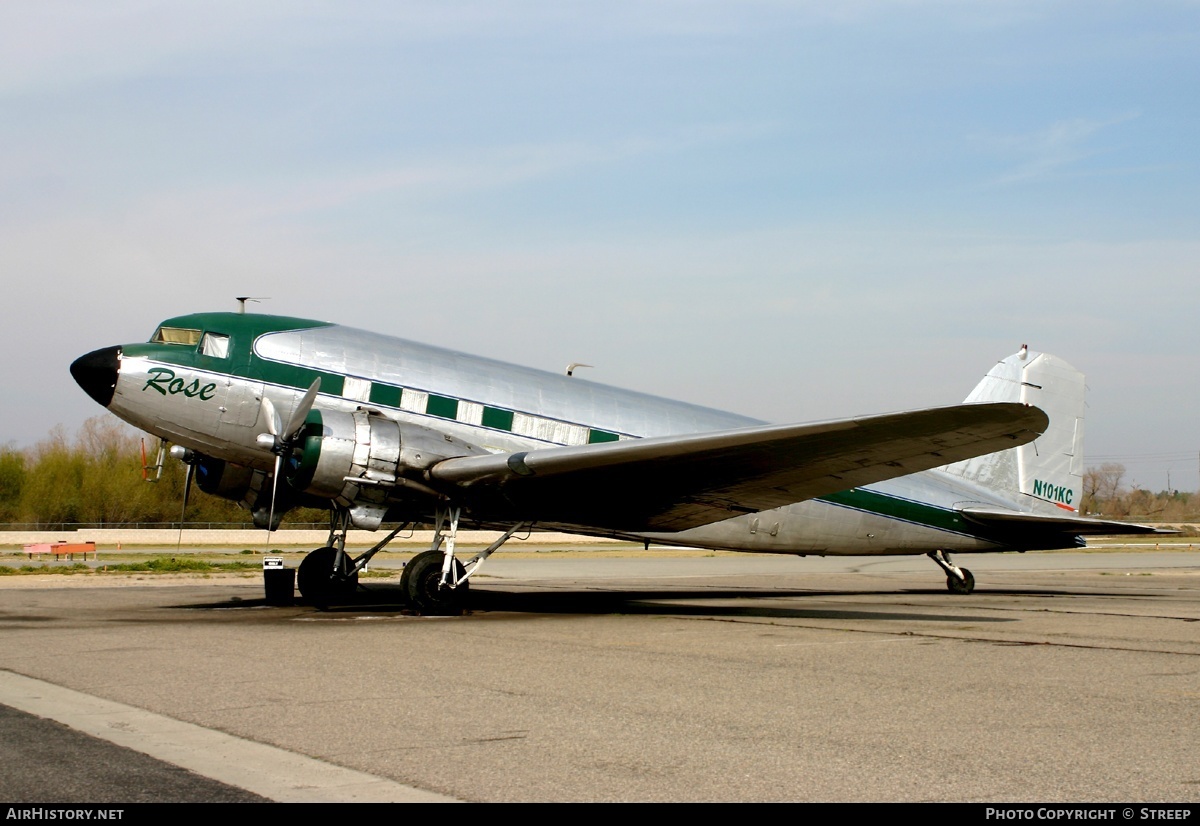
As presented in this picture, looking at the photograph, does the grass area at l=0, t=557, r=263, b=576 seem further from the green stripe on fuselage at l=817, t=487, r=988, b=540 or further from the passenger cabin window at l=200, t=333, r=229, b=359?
the green stripe on fuselage at l=817, t=487, r=988, b=540

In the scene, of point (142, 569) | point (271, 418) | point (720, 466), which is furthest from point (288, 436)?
point (142, 569)

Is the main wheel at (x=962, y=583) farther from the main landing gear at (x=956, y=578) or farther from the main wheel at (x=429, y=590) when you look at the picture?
the main wheel at (x=429, y=590)

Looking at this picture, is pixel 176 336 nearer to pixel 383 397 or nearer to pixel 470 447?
pixel 383 397

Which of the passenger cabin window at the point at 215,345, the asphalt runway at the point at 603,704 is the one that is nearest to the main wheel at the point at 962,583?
the asphalt runway at the point at 603,704

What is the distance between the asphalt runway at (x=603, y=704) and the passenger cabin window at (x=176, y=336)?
3.89 meters

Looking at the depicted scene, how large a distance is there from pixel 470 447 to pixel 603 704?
8352 mm

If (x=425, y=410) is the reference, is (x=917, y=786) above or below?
below

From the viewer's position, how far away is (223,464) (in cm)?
1734

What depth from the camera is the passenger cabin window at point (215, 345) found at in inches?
607

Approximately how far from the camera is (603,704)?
25.1 feet
